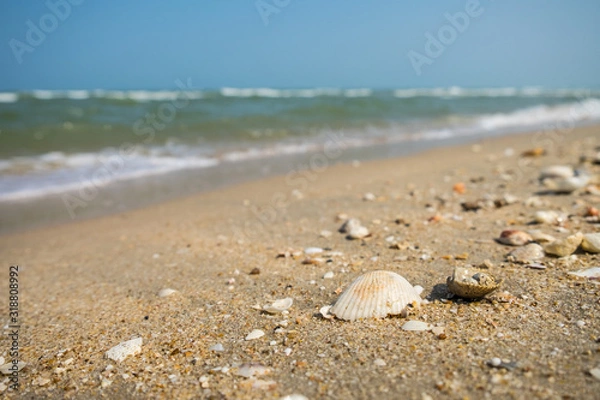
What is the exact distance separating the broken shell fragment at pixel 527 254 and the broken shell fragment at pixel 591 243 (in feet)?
0.70

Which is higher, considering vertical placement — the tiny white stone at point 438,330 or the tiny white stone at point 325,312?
the tiny white stone at point 438,330

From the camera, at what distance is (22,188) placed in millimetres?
5930

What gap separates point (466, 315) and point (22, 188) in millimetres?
5844

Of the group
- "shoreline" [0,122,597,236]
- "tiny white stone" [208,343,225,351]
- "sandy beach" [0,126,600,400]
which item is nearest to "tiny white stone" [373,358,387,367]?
"sandy beach" [0,126,600,400]

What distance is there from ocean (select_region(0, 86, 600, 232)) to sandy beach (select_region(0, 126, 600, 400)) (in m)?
1.29

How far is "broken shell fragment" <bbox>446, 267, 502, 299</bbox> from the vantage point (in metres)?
2.06

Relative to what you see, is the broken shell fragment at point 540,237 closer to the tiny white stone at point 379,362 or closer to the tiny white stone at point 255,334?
the tiny white stone at point 379,362

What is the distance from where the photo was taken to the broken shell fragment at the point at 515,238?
9.52ft

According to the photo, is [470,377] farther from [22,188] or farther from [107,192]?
[22,188]

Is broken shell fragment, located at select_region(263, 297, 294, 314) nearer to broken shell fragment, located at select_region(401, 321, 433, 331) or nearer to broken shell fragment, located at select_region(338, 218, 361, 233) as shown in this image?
broken shell fragment, located at select_region(401, 321, 433, 331)

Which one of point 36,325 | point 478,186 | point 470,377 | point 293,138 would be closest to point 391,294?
point 470,377

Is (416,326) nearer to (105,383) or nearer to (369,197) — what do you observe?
(105,383)

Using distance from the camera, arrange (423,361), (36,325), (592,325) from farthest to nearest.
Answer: (36,325)
(592,325)
(423,361)

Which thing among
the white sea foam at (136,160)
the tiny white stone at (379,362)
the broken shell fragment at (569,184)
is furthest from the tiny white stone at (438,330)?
the white sea foam at (136,160)
